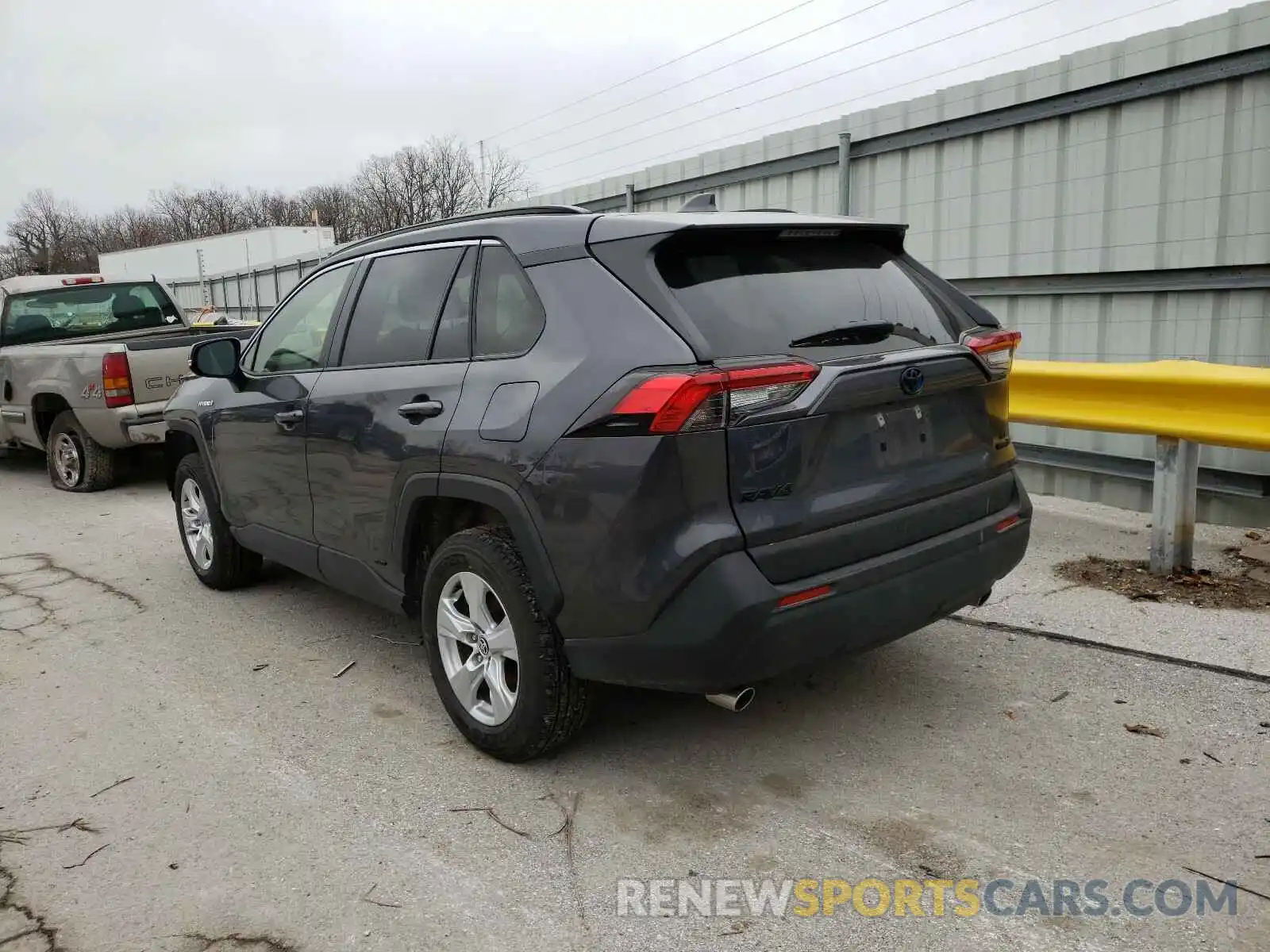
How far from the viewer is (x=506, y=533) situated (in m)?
3.44

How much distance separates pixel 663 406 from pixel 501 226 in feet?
3.92

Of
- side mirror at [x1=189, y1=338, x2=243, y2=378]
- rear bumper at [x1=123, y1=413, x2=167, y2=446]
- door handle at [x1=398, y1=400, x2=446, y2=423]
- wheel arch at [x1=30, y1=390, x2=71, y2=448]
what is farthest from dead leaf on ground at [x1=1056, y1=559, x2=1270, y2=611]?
wheel arch at [x1=30, y1=390, x2=71, y2=448]

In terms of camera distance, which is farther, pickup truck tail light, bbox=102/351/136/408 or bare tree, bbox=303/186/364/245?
bare tree, bbox=303/186/364/245

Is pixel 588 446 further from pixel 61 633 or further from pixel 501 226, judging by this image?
pixel 61 633

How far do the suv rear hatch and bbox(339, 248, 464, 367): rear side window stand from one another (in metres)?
0.92

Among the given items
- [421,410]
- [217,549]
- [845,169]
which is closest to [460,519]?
[421,410]

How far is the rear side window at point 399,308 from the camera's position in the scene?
3875mm

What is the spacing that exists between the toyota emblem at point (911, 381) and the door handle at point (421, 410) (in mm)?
1560

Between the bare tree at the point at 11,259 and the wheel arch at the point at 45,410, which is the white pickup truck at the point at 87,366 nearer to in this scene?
the wheel arch at the point at 45,410

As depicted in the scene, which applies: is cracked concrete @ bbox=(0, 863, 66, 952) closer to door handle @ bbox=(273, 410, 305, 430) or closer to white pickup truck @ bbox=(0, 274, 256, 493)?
door handle @ bbox=(273, 410, 305, 430)

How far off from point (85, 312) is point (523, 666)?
894 centimetres

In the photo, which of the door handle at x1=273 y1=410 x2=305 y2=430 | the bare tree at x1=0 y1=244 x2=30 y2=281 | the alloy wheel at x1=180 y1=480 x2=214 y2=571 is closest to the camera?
the door handle at x1=273 y1=410 x2=305 y2=430

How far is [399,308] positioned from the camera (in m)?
4.08

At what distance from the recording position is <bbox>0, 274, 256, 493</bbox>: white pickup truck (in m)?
8.59
